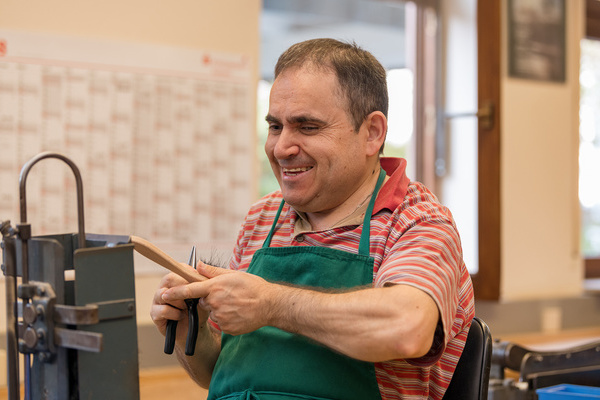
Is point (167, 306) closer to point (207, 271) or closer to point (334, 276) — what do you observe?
point (207, 271)

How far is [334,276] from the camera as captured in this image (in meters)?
1.55

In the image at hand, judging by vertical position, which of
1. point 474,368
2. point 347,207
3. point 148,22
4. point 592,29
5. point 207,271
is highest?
point 592,29

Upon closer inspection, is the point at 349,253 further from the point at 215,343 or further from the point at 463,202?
the point at 463,202

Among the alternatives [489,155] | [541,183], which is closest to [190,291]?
[489,155]

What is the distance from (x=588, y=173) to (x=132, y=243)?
3640mm

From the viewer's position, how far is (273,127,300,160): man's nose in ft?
5.25

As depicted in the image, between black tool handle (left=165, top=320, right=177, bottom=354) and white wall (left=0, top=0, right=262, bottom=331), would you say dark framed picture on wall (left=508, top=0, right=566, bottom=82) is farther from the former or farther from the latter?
black tool handle (left=165, top=320, right=177, bottom=354)

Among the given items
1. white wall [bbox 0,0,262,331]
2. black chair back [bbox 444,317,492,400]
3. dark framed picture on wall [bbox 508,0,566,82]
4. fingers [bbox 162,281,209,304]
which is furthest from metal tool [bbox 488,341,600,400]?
dark framed picture on wall [bbox 508,0,566,82]

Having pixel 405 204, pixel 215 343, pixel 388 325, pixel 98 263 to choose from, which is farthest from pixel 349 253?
pixel 98 263

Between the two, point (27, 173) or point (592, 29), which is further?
point (592, 29)

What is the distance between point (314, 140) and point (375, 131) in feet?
0.49

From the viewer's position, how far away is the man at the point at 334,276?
1.35m

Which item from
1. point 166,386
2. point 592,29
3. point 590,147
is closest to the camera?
point 166,386

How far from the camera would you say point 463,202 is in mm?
3639
